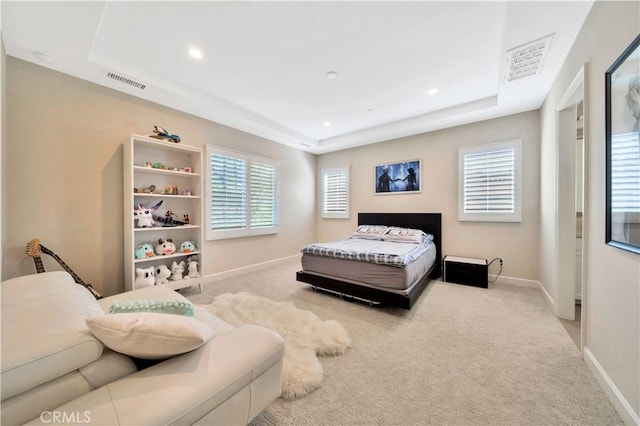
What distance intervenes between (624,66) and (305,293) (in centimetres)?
336

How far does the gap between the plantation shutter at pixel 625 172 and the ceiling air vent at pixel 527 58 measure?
49.4 inches

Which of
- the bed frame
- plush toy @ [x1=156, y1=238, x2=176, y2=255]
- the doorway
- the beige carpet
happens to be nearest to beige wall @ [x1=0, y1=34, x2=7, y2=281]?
plush toy @ [x1=156, y1=238, x2=176, y2=255]

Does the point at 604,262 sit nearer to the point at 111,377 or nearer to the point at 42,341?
the point at 111,377

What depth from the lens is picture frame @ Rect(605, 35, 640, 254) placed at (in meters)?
1.22

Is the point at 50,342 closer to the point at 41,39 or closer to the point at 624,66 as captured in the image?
the point at 41,39

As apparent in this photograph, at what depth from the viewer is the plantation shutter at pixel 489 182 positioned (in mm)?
3529

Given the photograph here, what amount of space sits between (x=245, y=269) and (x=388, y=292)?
2.66 metres

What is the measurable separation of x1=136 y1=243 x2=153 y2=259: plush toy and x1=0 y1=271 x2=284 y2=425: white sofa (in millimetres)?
1716

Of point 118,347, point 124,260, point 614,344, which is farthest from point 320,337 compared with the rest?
point 124,260

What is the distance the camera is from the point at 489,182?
145 inches

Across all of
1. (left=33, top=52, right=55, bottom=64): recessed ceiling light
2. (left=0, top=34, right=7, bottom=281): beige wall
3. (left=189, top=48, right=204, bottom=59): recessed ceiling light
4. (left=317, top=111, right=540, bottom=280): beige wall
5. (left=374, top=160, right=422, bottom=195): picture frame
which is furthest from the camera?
(left=374, top=160, right=422, bottom=195): picture frame

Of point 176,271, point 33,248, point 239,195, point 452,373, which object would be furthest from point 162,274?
point 452,373

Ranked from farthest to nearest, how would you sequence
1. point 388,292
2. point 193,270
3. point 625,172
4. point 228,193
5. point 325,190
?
point 325,190 < point 228,193 < point 193,270 < point 388,292 < point 625,172

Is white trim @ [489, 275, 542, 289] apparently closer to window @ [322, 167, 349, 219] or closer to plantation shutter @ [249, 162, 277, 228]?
window @ [322, 167, 349, 219]
